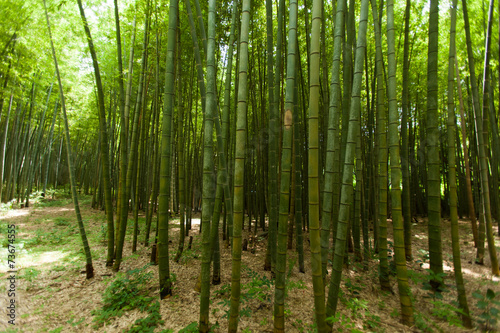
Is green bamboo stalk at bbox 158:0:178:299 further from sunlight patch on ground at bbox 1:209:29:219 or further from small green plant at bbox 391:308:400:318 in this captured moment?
sunlight patch on ground at bbox 1:209:29:219

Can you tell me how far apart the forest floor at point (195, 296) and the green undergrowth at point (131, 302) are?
0.01 m

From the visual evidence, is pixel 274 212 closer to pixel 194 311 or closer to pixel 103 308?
pixel 194 311

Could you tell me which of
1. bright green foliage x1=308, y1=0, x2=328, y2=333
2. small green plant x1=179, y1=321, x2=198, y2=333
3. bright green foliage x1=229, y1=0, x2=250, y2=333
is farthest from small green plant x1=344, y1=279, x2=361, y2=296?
small green plant x1=179, y1=321, x2=198, y2=333

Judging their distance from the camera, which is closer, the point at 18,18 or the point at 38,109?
the point at 18,18

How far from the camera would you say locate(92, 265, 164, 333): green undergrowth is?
191 cm

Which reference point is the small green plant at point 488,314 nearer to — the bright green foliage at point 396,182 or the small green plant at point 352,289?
the bright green foliage at point 396,182

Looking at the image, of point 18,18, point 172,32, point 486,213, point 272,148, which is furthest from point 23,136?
point 486,213

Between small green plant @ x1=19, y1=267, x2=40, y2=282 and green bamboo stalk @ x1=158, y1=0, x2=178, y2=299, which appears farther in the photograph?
small green plant @ x1=19, y1=267, x2=40, y2=282

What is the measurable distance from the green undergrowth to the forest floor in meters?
0.01

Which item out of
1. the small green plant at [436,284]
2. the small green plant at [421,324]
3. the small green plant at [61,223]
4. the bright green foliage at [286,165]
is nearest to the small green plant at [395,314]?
the small green plant at [421,324]

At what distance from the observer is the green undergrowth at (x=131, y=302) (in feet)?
6.27

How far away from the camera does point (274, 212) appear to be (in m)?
2.23

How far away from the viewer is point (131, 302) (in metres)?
2.17

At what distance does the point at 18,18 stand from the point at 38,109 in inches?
152
